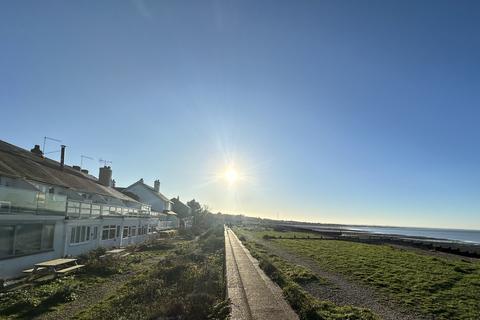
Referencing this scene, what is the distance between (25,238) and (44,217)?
1.97 m

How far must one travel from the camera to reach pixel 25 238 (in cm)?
1994

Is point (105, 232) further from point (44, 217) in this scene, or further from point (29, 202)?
point (29, 202)

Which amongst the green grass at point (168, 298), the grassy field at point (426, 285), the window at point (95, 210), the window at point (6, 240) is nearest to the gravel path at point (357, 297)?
the grassy field at point (426, 285)

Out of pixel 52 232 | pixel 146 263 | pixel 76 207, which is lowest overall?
pixel 146 263

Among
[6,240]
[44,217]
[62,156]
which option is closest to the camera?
[6,240]

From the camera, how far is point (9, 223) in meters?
Result: 18.3

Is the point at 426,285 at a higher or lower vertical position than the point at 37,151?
lower

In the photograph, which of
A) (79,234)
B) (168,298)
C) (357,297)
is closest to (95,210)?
(79,234)

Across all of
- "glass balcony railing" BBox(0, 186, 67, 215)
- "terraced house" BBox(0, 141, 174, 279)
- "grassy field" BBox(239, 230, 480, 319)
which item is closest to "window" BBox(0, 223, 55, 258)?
"terraced house" BBox(0, 141, 174, 279)

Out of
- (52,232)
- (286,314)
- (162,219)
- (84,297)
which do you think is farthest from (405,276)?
(162,219)

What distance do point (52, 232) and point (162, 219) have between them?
4204cm

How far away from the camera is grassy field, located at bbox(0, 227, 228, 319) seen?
1351 centimetres

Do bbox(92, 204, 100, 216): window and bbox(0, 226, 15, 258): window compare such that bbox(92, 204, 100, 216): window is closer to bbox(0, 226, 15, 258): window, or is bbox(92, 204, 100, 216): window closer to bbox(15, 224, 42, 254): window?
bbox(15, 224, 42, 254): window

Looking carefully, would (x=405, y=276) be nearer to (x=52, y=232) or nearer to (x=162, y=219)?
(x=52, y=232)
